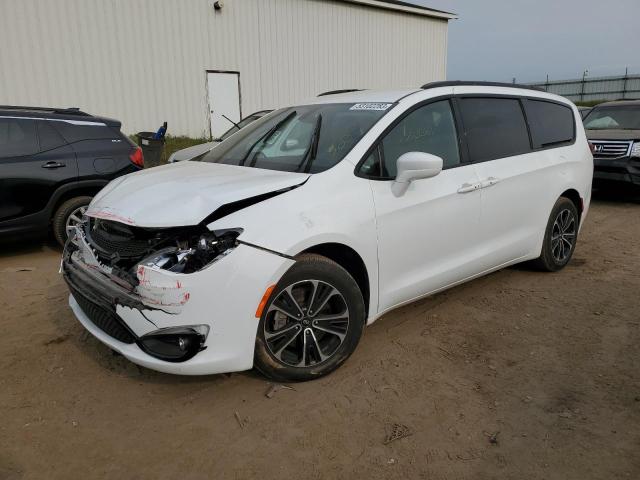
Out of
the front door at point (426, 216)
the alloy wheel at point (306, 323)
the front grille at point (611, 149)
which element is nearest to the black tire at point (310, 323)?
the alloy wheel at point (306, 323)

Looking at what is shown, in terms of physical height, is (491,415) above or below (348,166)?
below

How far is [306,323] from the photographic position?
3049 millimetres

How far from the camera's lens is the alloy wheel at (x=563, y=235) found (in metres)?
4.95

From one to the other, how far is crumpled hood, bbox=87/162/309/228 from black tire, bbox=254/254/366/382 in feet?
1.69

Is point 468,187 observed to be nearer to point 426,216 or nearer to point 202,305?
point 426,216

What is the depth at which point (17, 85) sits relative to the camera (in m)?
12.3

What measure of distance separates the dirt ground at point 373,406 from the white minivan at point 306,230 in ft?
0.99

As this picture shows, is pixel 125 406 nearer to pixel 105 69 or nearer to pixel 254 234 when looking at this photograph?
pixel 254 234

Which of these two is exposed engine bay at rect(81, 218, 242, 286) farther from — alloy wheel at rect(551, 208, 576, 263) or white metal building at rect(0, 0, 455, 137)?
white metal building at rect(0, 0, 455, 137)

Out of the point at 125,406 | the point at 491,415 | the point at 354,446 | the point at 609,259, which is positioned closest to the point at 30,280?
the point at 125,406

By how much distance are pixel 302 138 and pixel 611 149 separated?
7411 mm

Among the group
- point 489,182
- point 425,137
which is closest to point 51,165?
point 425,137

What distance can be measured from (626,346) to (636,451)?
1291 mm

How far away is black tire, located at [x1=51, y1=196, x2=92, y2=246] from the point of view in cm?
584
